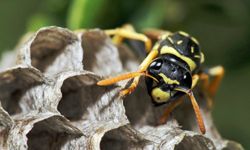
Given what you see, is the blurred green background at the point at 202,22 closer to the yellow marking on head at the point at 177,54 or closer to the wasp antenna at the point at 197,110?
the yellow marking on head at the point at 177,54

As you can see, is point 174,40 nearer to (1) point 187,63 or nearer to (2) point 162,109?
(1) point 187,63

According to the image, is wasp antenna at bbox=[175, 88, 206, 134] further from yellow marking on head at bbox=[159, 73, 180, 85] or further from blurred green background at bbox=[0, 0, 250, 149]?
blurred green background at bbox=[0, 0, 250, 149]

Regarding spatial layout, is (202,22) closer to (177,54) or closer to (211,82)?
(211,82)

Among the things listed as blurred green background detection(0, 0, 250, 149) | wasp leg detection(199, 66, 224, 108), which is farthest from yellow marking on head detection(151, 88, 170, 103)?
blurred green background detection(0, 0, 250, 149)

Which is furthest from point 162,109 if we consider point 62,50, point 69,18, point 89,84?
point 69,18

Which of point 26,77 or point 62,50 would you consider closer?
point 26,77

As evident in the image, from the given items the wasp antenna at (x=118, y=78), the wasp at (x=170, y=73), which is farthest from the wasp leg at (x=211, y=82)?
the wasp antenna at (x=118, y=78)
